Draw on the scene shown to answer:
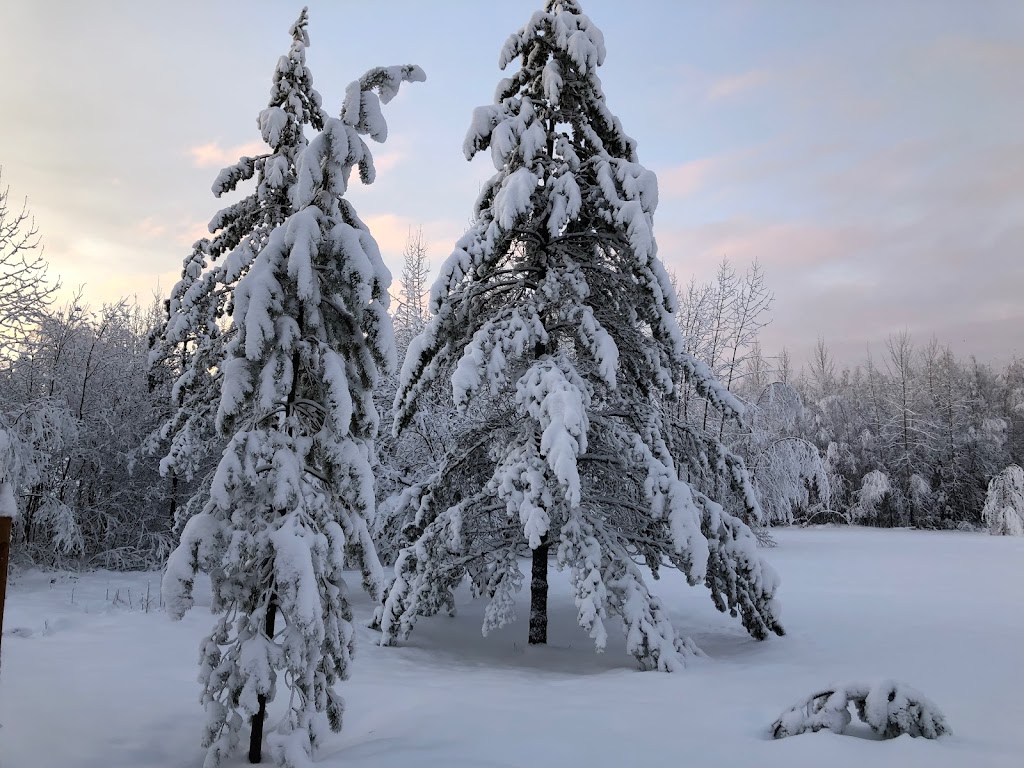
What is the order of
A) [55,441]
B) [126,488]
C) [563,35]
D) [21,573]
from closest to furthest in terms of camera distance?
[563,35] < [55,441] < [21,573] < [126,488]

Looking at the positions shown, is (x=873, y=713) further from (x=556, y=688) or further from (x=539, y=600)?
(x=539, y=600)

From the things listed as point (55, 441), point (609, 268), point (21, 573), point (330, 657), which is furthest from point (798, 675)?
point (21, 573)

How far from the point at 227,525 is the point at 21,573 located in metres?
16.0

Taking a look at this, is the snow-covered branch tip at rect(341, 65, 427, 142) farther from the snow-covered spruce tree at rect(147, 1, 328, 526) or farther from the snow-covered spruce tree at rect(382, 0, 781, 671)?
the snow-covered spruce tree at rect(382, 0, 781, 671)

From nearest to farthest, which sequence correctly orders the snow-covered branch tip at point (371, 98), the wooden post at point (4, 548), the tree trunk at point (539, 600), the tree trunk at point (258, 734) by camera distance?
the wooden post at point (4, 548) → the tree trunk at point (258, 734) → the snow-covered branch tip at point (371, 98) → the tree trunk at point (539, 600)

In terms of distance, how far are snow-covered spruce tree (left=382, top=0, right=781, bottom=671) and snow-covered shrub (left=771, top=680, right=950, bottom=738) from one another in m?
2.48

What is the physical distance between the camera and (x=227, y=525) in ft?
16.4

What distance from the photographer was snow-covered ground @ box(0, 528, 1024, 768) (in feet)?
15.9

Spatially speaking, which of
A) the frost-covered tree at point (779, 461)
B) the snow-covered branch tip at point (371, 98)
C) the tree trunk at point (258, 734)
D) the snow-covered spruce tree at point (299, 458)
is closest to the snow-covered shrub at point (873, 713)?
the snow-covered spruce tree at point (299, 458)

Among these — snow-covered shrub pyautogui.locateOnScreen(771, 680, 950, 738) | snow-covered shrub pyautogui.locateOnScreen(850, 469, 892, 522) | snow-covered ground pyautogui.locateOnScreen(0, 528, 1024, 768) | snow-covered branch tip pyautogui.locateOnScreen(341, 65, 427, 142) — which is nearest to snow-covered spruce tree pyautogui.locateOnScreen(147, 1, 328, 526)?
snow-covered branch tip pyautogui.locateOnScreen(341, 65, 427, 142)

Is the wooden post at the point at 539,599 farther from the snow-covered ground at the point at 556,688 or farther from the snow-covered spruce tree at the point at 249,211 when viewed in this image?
the snow-covered spruce tree at the point at 249,211

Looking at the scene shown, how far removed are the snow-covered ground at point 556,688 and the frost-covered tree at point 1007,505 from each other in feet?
69.2

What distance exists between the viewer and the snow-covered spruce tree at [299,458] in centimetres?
483

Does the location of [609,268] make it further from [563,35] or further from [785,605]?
[785,605]
